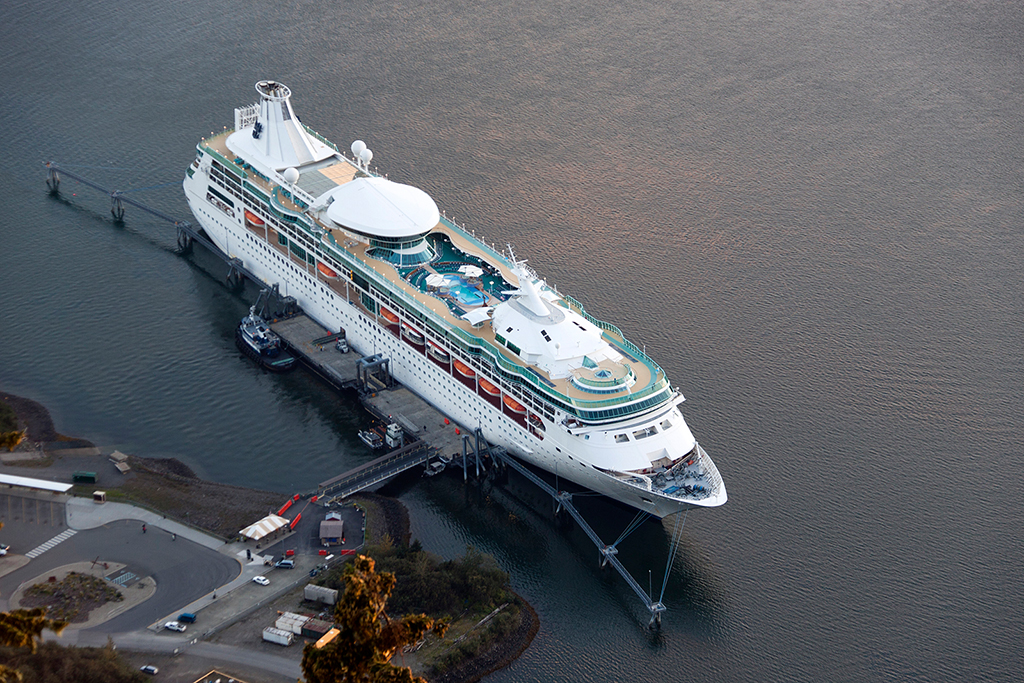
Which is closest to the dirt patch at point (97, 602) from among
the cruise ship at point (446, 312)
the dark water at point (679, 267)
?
the dark water at point (679, 267)

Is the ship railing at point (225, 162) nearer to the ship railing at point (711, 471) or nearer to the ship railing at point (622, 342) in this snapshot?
the ship railing at point (622, 342)

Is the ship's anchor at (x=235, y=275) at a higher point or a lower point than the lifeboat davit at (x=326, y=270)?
lower

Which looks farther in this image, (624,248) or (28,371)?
(624,248)

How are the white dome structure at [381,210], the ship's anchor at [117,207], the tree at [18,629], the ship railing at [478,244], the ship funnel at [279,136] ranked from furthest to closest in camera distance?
the ship's anchor at [117,207], the ship funnel at [279,136], the ship railing at [478,244], the white dome structure at [381,210], the tree at [18,629]

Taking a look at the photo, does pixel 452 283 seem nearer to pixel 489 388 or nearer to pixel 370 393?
pixel 370 393

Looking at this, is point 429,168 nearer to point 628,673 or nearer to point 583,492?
point 583,492

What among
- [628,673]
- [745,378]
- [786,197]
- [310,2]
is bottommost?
[628,673]

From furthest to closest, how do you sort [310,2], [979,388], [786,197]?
1. [310,2]
2. [786,197]
3. [979,388]

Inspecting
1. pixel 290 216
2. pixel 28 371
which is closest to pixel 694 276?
pixel 290 216
